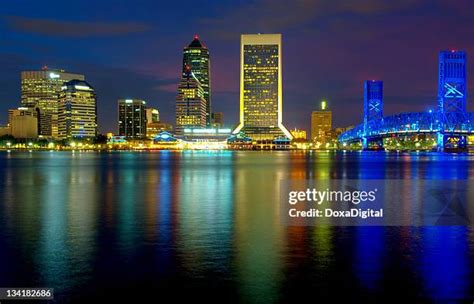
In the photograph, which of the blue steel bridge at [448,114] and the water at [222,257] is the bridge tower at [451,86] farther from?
the water at [222,257]

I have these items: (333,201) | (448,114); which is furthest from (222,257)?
(448,114)

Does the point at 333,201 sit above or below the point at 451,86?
below

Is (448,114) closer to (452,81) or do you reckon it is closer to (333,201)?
(452,81)

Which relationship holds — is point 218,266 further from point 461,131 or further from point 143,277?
point 461,131

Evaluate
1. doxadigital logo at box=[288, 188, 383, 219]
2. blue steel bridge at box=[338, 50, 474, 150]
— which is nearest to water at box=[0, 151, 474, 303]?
doxadigital logo at box=[288, 188, 383, 219]

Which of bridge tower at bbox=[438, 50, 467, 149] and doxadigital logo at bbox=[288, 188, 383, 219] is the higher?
bridge tower at bbox=[438, 50, 467, 149]

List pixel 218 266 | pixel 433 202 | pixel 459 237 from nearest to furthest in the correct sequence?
pixel 218 266, pixel 459 237, pixel 433 202

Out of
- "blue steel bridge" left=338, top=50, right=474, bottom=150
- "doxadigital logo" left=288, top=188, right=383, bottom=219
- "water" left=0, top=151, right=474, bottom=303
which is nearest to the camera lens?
"water" left=0, top=151, right=474, bottom=303

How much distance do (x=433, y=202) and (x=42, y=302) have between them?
21918 mm

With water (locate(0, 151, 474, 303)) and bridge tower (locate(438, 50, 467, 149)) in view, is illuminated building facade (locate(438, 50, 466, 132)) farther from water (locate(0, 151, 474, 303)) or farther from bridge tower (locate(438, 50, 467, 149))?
water (locate(0, 151, 474, 303))

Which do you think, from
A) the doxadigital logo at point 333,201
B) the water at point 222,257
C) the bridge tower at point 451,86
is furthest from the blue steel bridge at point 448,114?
the water at point 222,257

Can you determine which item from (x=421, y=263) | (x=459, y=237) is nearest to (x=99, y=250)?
(x=421, y=263)

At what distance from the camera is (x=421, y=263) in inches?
580

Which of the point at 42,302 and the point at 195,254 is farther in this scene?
the point at 195,254
